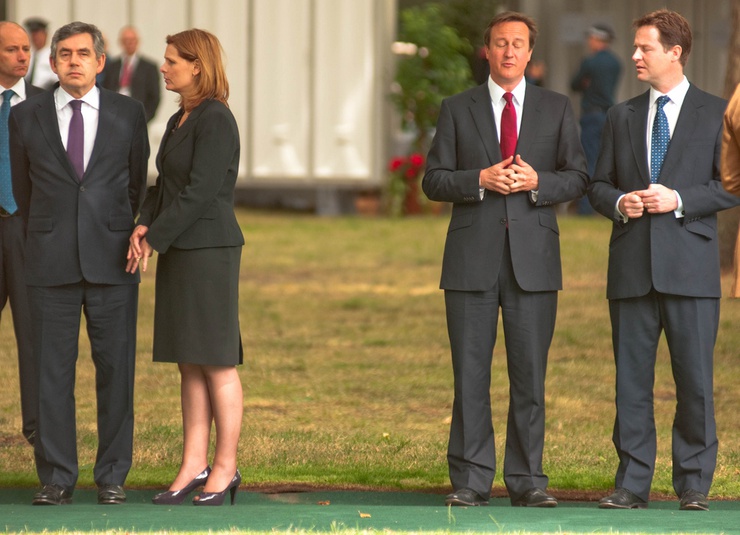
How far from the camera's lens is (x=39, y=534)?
5383 mm

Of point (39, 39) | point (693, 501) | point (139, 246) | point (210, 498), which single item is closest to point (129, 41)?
point (39, 39)

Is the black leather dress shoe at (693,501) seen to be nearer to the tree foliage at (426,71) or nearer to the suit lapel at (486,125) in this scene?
the suit lapel at (486,125)

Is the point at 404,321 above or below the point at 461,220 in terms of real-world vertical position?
below

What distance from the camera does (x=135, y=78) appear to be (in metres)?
14.8

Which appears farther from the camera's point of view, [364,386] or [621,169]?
[364,386]

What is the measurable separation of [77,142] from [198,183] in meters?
0.63

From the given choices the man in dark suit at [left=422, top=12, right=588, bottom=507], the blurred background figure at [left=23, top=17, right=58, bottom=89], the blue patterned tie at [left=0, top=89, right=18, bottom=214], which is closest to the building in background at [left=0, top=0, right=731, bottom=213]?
the blurred background figure at [left=23, top=17, right=58, bottom=89]

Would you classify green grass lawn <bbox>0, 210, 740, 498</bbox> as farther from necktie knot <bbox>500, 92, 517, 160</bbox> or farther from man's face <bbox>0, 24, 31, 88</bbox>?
man's face <bbox>0, 24, 31, 88</bbox>

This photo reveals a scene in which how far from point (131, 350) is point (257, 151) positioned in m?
13.2

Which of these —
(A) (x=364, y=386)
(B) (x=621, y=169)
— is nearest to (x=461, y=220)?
(B) (x=621, y=169)

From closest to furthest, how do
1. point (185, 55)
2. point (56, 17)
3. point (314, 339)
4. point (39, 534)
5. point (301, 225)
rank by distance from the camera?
point (39, 534) < point (185, 55) < point (314, 339) < point (301, 225) < point (56, 17)

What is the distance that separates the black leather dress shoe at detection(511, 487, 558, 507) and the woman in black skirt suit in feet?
3.99

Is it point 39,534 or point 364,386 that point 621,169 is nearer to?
point 39,534

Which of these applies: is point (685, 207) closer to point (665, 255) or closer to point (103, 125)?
point (665, 255)
